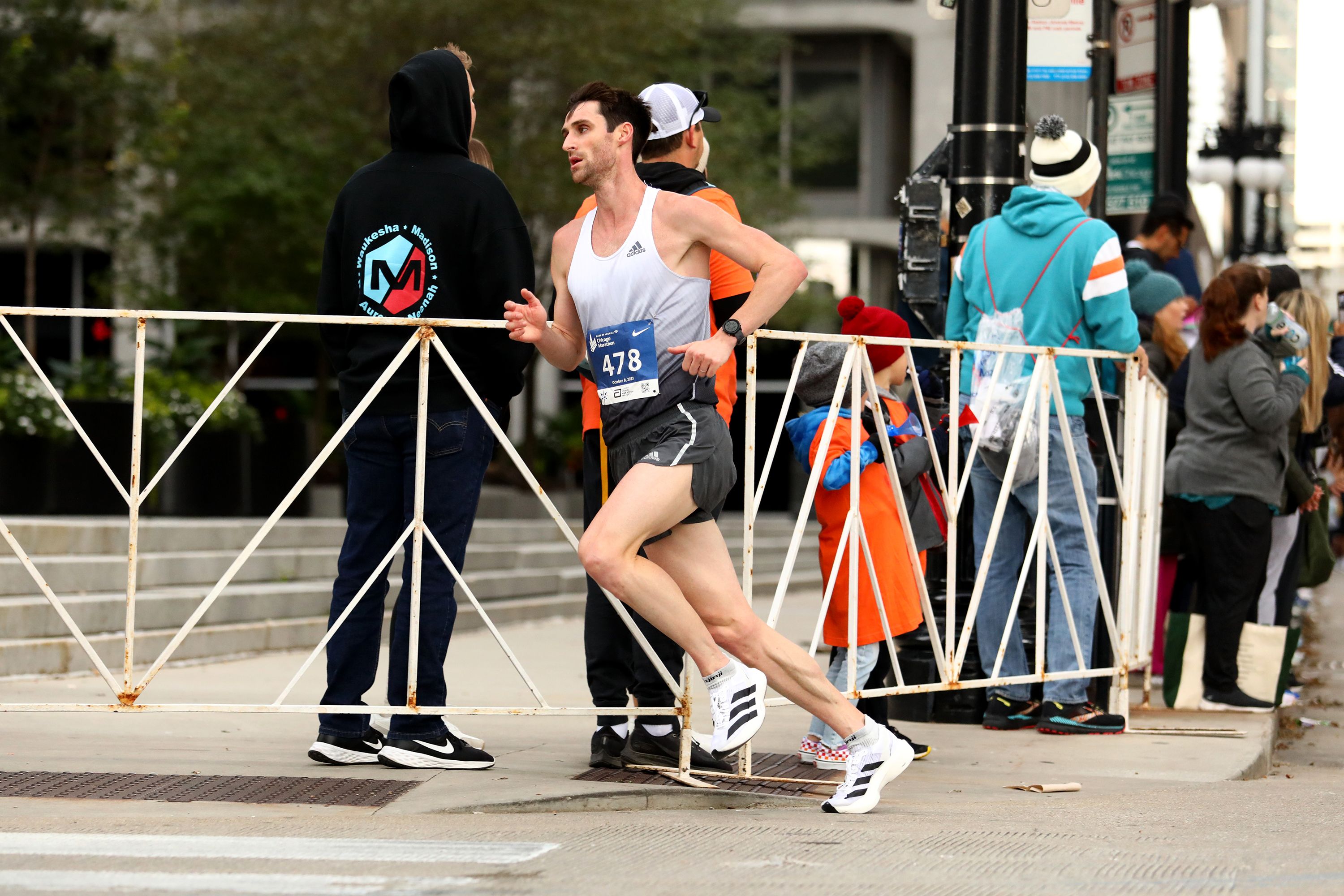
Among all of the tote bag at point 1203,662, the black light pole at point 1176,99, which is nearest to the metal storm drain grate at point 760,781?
the tote bag at point 1203,662

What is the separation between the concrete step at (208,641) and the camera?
8.02 meters

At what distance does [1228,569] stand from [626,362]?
12.6 feet

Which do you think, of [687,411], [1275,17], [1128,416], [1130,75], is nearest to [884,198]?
[1275,17]

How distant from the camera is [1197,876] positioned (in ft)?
13.4

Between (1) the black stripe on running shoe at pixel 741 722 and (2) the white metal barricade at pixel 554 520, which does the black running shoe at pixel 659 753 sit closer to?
(2) the white metal barricade at pixel 554 520

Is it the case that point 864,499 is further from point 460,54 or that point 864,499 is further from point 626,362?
point 460,54

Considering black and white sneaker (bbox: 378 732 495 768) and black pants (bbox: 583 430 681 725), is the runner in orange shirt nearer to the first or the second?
black pants (bbox: 583 430 681 725)

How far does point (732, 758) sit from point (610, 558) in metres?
1.33

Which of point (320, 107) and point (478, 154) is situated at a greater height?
point (320, 107)

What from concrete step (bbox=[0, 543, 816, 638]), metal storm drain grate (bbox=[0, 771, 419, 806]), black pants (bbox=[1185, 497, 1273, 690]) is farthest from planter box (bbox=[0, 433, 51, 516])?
black pants (bbox=[1185, 497, 1273, 690])

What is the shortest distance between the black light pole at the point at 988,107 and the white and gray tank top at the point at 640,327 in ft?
8.48

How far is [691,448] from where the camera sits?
4672mm

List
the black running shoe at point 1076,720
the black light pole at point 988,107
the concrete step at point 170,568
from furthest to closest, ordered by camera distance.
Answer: the concrete step at point 170,568
the black light pole at point 988,107
the black running shoe at point 1076,720

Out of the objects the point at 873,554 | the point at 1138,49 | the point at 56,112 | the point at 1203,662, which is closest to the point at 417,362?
the point at 873,554
